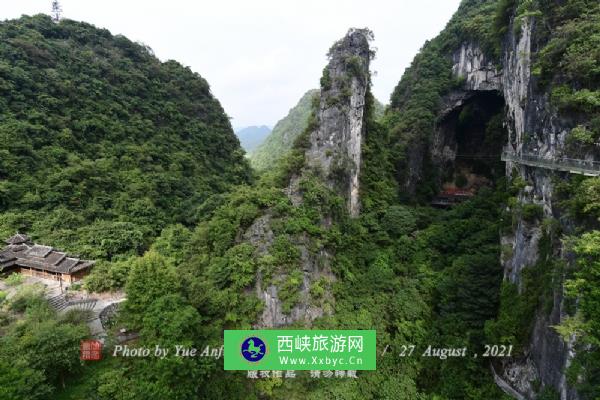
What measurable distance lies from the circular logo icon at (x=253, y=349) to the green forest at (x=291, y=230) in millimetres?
1074

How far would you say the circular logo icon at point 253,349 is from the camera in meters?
12.7

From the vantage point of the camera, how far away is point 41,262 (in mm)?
17484

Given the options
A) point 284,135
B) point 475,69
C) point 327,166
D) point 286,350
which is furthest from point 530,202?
point 284,135

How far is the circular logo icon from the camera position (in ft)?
41.7

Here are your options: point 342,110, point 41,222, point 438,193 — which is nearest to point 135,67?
point 41,222

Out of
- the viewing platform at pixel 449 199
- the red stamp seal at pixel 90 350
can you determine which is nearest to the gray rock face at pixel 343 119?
the viewing platform at pixel 449 199

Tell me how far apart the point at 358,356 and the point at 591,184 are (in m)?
9.86

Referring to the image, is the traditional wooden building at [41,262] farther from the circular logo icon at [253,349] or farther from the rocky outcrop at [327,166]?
the circular logo icon at [253,349]

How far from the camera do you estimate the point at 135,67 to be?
115ft

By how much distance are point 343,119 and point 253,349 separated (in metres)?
14.4

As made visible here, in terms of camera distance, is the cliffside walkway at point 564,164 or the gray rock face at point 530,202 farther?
the gray rock face at point 530,202

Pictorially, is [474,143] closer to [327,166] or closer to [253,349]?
[327,166]

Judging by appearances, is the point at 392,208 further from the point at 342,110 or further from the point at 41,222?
the point at 41,222

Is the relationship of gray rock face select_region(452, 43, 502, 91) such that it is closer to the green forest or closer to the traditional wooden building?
the green forest
